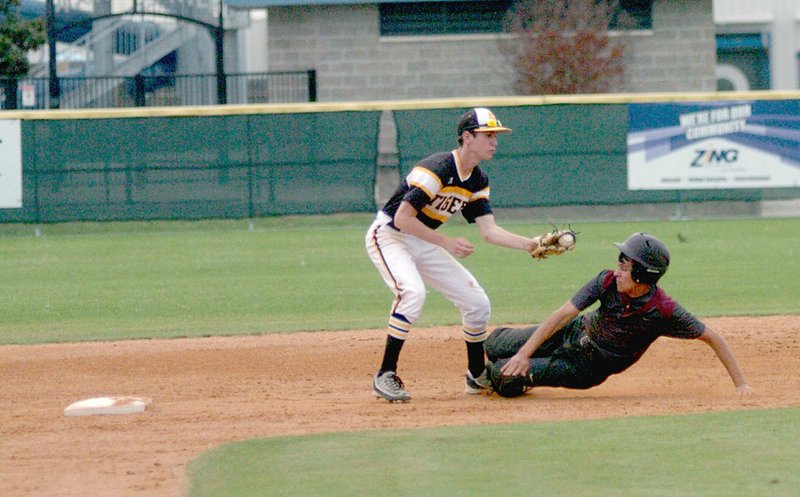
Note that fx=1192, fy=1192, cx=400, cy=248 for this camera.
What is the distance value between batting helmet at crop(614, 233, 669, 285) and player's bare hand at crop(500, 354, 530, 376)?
96 centimetres

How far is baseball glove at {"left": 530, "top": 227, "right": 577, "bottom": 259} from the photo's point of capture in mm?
7352

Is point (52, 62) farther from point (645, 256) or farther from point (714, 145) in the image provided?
point (645, 256)

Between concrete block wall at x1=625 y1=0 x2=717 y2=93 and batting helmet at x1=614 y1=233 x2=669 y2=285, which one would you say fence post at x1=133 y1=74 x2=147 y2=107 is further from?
batting helmet at x1=614 y1=233 x2=669 y2=285

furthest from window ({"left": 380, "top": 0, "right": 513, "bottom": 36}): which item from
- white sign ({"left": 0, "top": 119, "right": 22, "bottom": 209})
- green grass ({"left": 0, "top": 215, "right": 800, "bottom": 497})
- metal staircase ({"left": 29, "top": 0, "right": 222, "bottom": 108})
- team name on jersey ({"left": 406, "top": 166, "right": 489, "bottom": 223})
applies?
team name on jersey ({"left": 406, "top": 166, "right": 489, "bottom": 223})

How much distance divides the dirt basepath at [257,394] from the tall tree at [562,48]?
50.7ft

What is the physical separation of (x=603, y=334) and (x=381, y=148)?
46.1ft

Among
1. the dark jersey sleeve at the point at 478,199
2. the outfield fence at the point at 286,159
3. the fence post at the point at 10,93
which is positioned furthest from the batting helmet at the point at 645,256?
the fence post at the point at 10,93

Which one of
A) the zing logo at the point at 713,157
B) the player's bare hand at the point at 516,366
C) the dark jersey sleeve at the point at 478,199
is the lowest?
the player's bare hand at the point at 516,366

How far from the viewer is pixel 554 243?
741 cm

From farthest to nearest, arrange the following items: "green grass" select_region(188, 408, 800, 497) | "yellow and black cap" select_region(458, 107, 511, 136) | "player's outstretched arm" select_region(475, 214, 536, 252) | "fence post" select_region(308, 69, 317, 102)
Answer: "fence post" select_region(308, 69, 317, 102) < "player's outstretched arm" select_region(475, 214, 536, 252) < "yellow and black cap" select_region(458, 107, 511, 136) < "green grass" select_region(188, 408, 800, 497)

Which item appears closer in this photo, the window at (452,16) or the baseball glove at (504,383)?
the baseball glove at (504,383)

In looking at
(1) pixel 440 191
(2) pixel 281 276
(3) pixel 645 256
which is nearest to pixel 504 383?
(1) pixel 440 191

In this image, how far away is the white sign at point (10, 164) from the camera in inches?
797

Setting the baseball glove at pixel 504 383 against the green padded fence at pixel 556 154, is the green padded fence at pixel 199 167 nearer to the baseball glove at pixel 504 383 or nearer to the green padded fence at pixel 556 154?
the green padded fence at pixel 556 154
